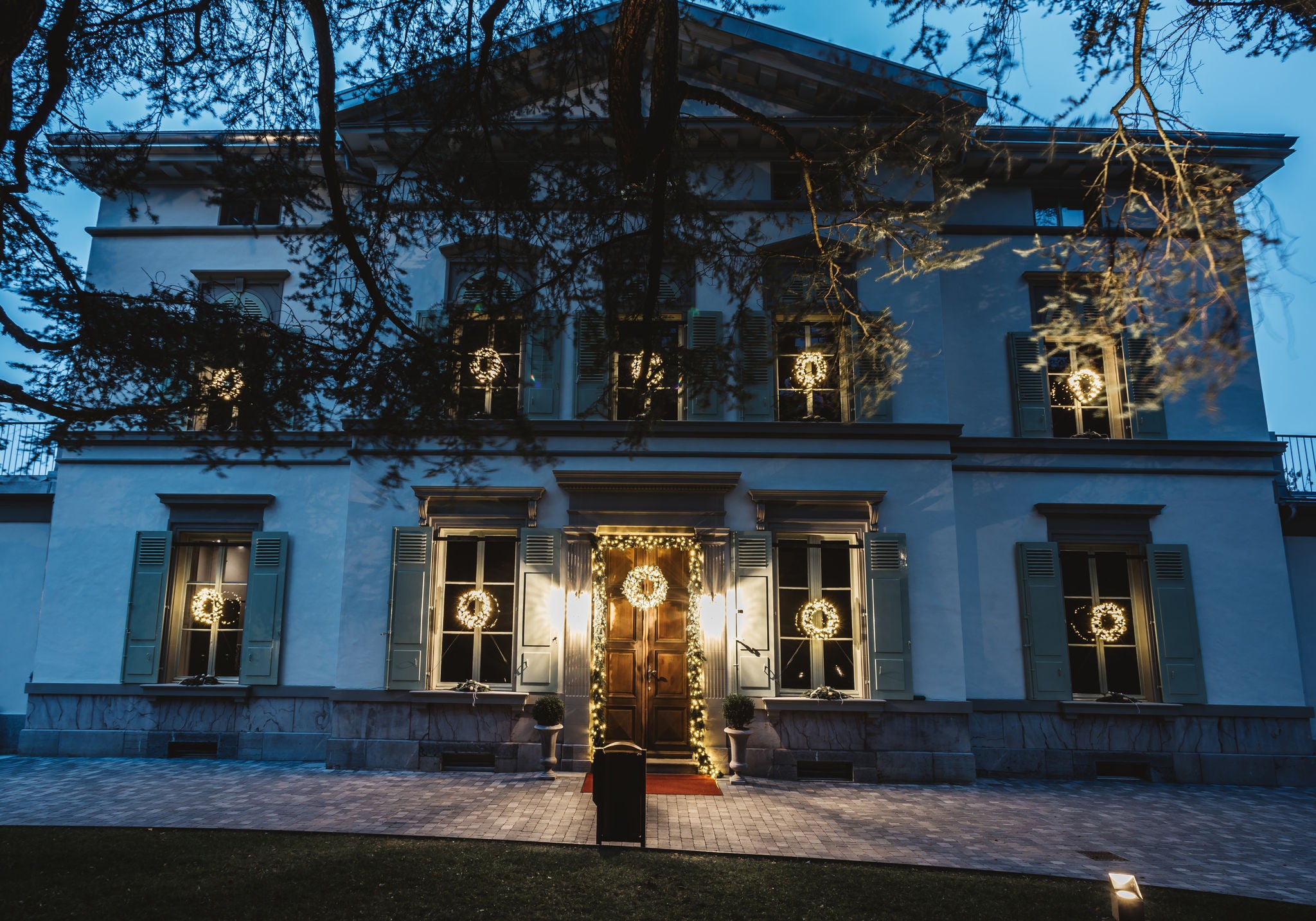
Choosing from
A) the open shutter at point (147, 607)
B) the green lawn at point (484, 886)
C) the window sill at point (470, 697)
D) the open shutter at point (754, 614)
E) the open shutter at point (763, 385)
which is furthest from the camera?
the open shutter at point (147, 607)

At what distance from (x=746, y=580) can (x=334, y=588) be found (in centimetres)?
562

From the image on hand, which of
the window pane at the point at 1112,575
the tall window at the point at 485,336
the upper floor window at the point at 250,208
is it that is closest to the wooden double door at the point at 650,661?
the tall window at the point at 485,336

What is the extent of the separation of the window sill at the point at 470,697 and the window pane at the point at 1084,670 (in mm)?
7072

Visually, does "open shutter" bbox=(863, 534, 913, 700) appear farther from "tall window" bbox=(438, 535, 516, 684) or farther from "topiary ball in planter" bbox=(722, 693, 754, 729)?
"tall window" bbox=(438, 535, 516, 684)

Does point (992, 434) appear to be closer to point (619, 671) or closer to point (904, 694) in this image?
point (904, 694)

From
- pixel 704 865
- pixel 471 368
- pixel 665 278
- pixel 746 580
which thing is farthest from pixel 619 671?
pixel 471 368

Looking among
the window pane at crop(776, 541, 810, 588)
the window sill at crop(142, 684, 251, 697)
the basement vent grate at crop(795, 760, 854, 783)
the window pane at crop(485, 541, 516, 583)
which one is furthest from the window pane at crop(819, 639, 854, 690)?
the window sill at crop(142, 684, 251, 697)

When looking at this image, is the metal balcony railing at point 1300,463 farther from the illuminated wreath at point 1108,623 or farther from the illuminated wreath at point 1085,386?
the illuminated wreath at point 1108,623

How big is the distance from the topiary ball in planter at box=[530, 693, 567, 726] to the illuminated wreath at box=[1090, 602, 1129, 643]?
6.97m

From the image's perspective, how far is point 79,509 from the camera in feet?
37.0

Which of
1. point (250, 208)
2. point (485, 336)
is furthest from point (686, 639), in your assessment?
point (250, 208)

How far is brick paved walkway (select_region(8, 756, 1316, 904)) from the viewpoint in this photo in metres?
6.66

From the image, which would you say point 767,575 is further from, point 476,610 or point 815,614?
point 476,610

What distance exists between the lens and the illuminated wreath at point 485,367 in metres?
5.58
